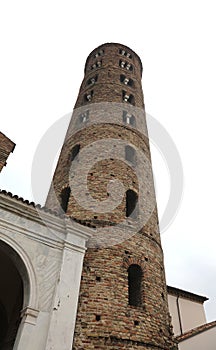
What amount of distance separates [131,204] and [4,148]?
4.27m

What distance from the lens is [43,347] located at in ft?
17.7

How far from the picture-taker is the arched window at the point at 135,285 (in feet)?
25.2

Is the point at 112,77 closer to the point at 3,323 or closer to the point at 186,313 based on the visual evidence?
the point at 186,313

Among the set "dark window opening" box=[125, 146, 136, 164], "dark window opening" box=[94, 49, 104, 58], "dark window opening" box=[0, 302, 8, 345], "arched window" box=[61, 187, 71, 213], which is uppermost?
"dark window opening" box=[94, 49, 104, 58]

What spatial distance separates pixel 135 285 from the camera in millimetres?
7988

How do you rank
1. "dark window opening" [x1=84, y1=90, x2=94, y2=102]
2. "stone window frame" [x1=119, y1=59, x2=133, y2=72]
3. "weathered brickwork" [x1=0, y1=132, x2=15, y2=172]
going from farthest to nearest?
"stone window frame" [x1=119, y1=59, x2=133, y2=72] < "dark window opening" [x1=84, y1=90, x2=94, y2=102] < "weathered brickwork" [x1=0, y1=132, x2=15, y2=172]

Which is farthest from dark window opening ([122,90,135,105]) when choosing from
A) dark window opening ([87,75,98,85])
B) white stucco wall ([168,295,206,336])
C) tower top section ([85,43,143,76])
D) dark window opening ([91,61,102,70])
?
white stucco wall ([168,295,206,336])

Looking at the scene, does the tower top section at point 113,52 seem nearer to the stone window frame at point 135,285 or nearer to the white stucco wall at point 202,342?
the stone window frame at point 135,285

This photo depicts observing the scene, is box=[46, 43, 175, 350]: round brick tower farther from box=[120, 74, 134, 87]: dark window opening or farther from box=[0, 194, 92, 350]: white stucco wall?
box=[120, 74, 134, 87]: dark window opening

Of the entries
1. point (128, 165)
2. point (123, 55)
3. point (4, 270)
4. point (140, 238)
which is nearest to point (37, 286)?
point (4, 270)

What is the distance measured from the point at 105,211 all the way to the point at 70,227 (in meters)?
1.86

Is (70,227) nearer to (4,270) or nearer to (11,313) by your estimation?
(4,270)

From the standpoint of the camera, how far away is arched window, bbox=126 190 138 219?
9367 millimetres

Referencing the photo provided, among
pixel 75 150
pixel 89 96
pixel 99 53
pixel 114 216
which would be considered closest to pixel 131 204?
pixel 114 216
